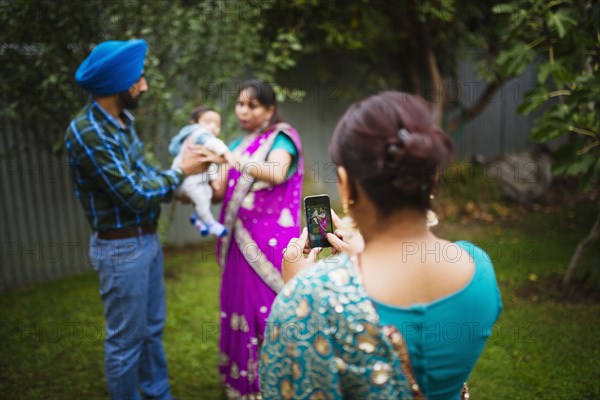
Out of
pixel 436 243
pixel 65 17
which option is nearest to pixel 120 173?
pixel 436 243

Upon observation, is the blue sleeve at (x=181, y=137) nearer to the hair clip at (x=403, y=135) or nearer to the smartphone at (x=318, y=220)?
the smartphone at (x=318, y=220)

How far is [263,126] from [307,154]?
14.7 feet

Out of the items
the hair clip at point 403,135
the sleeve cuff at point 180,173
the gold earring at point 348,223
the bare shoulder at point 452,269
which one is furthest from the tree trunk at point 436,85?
the hair clip at point 403,135

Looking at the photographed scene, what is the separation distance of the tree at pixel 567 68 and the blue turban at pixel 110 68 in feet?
9.11

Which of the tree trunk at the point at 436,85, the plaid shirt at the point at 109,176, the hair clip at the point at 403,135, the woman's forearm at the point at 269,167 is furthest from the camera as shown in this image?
the tree trunk at the point at 436,85

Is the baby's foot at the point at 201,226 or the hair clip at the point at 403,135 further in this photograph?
the baby's foot at the point at 201,226

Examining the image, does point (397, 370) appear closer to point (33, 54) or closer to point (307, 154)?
point (33, 54)

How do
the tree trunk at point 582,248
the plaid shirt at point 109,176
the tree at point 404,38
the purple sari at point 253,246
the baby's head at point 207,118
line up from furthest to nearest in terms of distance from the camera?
the tree at point 404,38 → the tree trunk at point 582,248 → the baby's head at point 207,118 → the purple sari at point 253,246 → the plaid shirt at point 109,176

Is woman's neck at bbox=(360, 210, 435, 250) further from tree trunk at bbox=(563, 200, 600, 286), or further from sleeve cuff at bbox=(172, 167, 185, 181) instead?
tree trunk at bbox=(563, 200, 600, 286)

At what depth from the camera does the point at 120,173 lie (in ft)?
7.59

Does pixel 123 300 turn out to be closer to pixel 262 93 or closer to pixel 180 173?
pixel 180 173

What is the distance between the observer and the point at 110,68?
91.9 inches

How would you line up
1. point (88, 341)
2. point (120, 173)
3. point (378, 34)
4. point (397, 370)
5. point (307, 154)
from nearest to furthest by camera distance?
point (397, 370) → point (120, 173) → point (88, 341) → point (378, 34) → point (307, 154)

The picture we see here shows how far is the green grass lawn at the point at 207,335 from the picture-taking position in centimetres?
315
